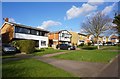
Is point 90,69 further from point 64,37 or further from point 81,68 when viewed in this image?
point 64,37

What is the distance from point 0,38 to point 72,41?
39.3 m

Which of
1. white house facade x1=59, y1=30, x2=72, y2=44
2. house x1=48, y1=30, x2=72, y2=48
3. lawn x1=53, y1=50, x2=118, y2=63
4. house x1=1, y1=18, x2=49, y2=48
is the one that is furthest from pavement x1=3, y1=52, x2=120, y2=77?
white house facade x1=59, y1=30, x2=72, y2=44

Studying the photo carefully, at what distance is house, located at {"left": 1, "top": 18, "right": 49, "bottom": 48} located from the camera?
3641 cm

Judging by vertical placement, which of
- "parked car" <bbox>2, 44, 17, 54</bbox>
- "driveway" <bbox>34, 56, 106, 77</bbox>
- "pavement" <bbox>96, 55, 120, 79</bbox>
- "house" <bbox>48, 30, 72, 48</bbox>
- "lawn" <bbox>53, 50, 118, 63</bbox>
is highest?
"house" <bbox>48, 30, 72, 48</bbox>

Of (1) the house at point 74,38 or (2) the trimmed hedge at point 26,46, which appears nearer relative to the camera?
(2) the trimmed hedge at point 26,46

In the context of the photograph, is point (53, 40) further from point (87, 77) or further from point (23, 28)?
point (87, 77)

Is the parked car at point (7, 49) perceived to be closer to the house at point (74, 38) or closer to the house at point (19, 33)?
the house at point (19, 33)

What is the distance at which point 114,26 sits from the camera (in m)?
46.2

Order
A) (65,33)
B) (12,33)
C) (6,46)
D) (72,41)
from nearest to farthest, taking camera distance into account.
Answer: (6,46) → (12,33) → (65,33) → (72,41)

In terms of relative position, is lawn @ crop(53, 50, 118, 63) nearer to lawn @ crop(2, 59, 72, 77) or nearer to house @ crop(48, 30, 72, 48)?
lawn @ crop(2, 59, 72, 77)

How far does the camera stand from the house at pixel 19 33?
36406mm

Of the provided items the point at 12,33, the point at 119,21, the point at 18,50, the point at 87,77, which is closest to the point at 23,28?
the point at 12,33

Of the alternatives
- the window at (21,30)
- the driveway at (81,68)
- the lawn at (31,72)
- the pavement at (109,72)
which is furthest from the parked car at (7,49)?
the pavement at (109,72)

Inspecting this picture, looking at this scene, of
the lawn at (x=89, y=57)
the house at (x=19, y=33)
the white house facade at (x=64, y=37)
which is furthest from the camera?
the white house facade at (x=64, y=37)
